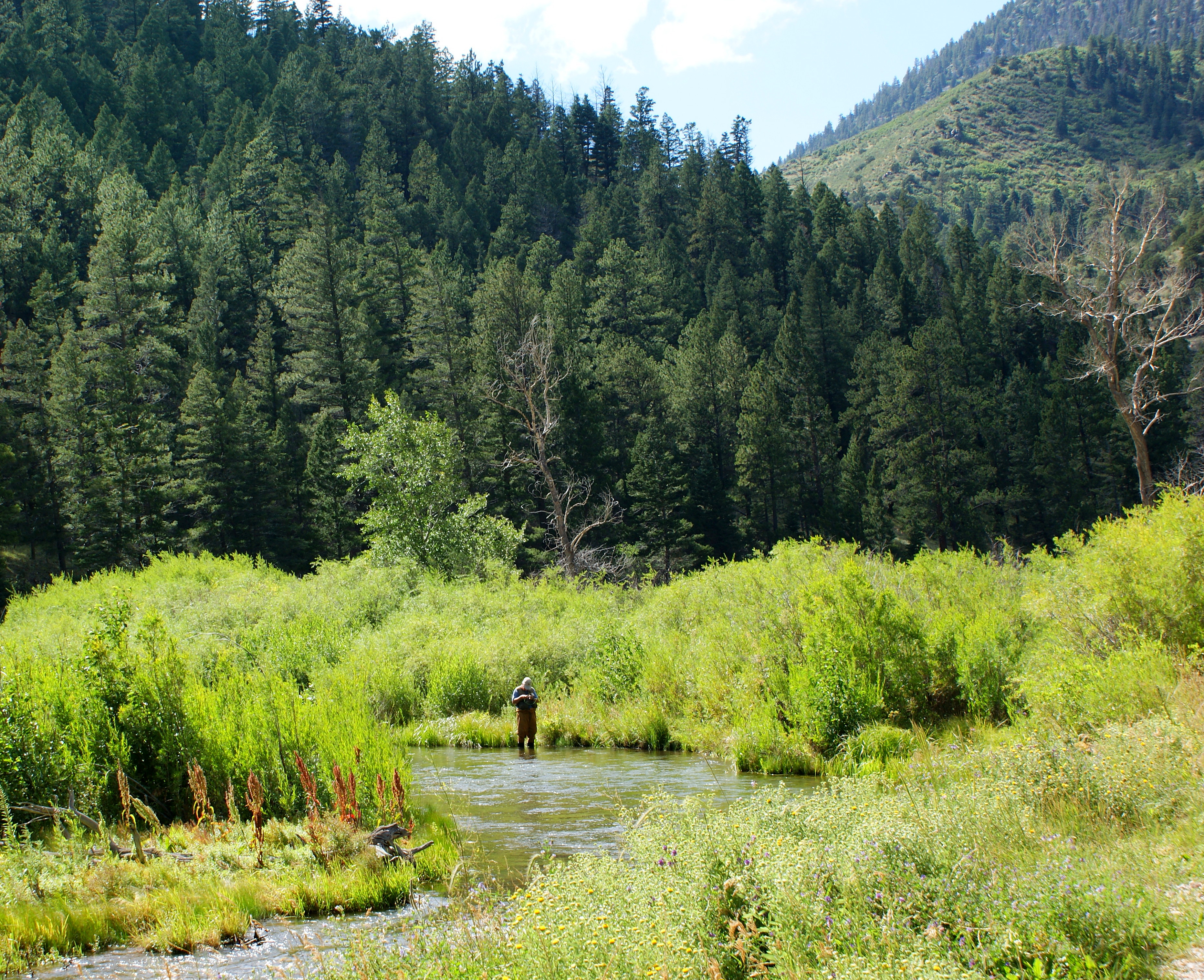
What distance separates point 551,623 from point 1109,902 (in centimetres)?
2093

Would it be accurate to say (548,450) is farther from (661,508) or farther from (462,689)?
(462,689)

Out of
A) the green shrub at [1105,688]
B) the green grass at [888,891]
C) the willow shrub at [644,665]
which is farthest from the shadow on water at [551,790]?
the green shrub at [1105,688]

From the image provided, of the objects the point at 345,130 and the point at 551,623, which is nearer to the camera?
the point at 551,623

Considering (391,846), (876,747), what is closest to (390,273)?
(876,747)

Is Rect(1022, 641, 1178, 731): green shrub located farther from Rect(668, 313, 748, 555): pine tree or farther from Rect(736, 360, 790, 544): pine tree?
Rect(668, 313, 748, 555): pine tree

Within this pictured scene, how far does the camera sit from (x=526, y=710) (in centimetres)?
1838

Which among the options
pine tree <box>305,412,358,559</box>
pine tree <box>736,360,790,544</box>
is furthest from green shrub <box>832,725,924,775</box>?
pine tree <box>736,360,790,544</box>

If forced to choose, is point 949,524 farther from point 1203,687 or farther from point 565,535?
point 1203,687

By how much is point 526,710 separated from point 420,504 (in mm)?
21341

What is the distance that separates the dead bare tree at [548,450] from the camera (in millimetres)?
39969

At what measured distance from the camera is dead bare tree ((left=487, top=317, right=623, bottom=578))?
39969 millimetres

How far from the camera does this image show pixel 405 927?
7.96 meters

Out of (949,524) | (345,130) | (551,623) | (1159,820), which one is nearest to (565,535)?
(551,623)

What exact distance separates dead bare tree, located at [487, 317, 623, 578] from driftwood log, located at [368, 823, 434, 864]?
26065 mm
